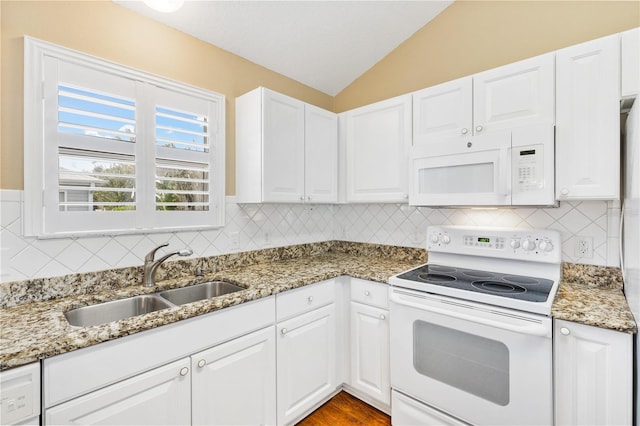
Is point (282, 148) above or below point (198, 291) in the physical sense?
above

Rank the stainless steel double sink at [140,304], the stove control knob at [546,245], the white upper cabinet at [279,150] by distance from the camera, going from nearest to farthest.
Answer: the stainless steel double sink at [140,304] < the stove control knob at [546,245] < the white upper cabinet at [279,150]

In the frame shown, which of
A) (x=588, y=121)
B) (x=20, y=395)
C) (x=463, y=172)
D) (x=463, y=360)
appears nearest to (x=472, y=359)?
(x=463, y=360)

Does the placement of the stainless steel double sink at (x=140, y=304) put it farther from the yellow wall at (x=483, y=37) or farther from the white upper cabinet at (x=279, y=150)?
the yellow wall at (x=483, y=37)

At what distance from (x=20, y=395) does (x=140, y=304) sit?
65 centimetres

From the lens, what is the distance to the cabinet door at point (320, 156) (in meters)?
2.24

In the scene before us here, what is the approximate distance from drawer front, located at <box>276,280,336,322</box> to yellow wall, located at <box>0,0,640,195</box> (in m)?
0.88

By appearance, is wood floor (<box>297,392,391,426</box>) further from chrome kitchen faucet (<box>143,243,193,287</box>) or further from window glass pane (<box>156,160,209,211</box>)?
window glass pane (<box>156,160,209,211</box>)

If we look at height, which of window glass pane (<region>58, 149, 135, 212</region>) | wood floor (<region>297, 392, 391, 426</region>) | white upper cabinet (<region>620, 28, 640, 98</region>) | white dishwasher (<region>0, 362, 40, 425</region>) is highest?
white upper cabinet (<region>620, 28, 640, 98</region>)

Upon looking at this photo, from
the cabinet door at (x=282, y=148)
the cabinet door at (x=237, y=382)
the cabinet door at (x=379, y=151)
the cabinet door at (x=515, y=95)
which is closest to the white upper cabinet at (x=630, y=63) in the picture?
the cabinet door at (x=515, y=95)

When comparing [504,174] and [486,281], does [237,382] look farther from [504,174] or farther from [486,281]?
[504,174]

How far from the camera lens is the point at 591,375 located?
47.8 inches

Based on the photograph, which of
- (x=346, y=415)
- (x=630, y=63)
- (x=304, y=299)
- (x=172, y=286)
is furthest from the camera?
(x=346, y=415)

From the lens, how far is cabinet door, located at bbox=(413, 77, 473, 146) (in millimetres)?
1808

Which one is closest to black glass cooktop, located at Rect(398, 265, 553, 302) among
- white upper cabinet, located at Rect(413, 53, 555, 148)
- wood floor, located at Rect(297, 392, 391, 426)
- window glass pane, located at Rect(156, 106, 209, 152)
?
white upper cabinet, located at Rect(413, 53, 555, 148)
